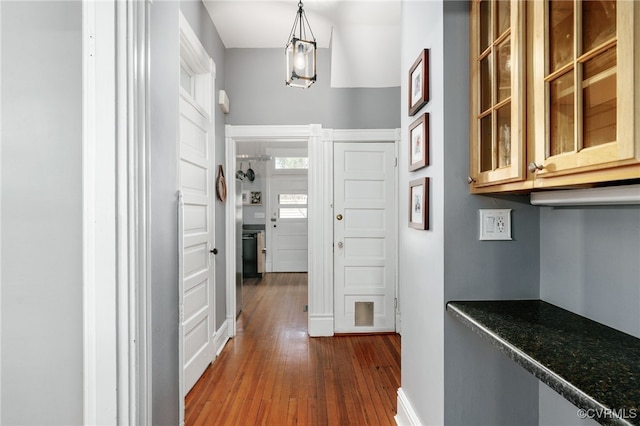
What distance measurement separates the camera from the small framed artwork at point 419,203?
152 cm

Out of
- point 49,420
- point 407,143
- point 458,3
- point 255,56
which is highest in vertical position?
point 255,56

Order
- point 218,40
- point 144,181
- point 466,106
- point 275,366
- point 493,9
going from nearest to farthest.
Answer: point 144,181 → point 493,9 → point 466,106 → point 275,366 → point 218,40

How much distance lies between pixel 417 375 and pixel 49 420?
4.91 feet

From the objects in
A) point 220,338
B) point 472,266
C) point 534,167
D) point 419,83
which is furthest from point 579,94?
point 220,338

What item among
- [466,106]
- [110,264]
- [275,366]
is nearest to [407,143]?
[466,106]

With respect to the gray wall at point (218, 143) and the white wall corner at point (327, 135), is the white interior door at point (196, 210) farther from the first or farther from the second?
the white wall corner at point (327, 135)

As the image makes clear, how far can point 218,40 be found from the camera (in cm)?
293

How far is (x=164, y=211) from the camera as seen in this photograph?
1308 mm

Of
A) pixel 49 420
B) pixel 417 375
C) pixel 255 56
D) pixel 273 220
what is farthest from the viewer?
pixel 273 220

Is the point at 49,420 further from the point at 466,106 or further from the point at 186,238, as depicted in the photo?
the point at 466,106

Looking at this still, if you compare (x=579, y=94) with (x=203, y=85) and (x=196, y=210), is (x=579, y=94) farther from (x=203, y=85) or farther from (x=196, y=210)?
(x=203, y=85)

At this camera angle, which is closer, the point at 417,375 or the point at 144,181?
the point at 144,181

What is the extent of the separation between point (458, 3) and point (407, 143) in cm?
68

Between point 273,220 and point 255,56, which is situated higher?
point 255,56
